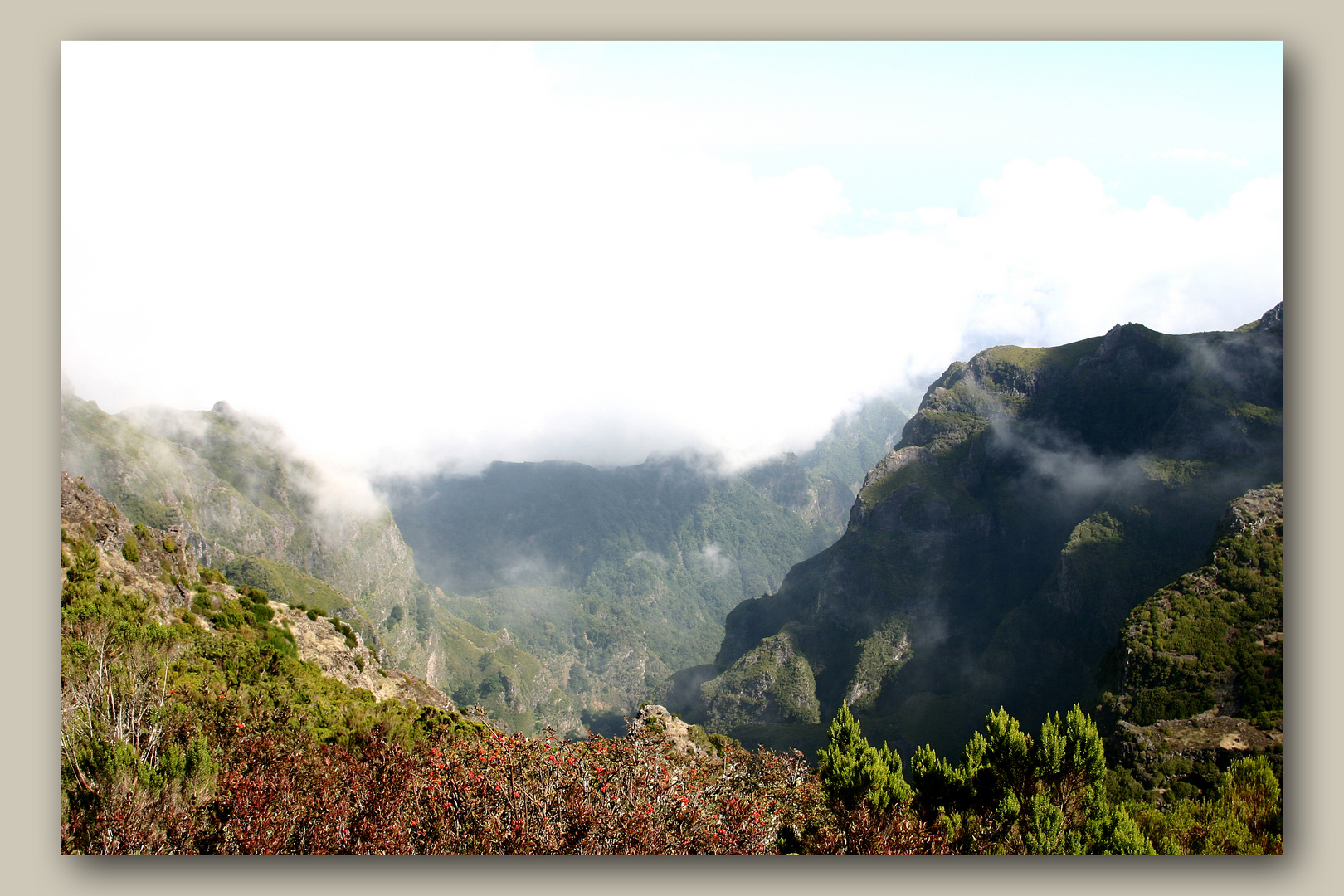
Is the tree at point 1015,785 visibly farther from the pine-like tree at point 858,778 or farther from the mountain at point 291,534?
the mountain at point 291,534

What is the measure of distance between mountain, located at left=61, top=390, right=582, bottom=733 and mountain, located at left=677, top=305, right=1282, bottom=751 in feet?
199

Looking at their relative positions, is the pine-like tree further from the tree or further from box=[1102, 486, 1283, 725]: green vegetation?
box=[1102, 486, 1283, 725]: green vegetation

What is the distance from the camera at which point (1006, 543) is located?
128125 millimetres

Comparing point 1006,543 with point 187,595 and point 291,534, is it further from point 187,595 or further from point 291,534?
point 291,534

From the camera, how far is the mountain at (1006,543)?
82.6 meters

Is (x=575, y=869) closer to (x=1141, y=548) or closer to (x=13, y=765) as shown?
(x=13, y=765)

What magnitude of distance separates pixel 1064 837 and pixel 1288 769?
13.4 ft

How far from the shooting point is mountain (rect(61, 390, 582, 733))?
106 meters

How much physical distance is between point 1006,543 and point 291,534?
498 feet

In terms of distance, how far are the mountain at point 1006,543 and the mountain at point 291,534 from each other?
60.7m

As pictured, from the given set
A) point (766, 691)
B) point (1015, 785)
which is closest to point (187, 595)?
point (1015, 785)

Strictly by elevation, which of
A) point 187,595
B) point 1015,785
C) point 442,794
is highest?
point 442,794

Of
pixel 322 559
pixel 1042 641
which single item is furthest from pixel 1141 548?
pixel 322 559

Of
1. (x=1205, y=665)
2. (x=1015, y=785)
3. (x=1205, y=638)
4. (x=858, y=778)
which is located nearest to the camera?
(x=858, y=778)
